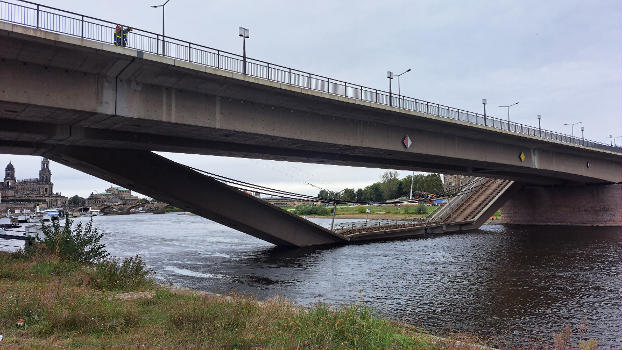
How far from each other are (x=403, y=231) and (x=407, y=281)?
29.3 m

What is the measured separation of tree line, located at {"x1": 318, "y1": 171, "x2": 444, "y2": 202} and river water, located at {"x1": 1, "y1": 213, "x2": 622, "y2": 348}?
10309 centimetres

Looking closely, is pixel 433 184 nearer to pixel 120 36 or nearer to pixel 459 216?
pixel 459 216

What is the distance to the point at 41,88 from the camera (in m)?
17.7

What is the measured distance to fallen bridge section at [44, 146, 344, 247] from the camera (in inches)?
1073

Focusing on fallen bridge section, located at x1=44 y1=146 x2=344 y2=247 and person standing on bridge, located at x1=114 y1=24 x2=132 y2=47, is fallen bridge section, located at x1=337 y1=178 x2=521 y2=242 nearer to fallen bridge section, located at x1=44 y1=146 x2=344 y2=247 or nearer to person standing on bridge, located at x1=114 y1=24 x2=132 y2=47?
fallen bridge section, located at x1=44 y1=146 x2=344 y2=247

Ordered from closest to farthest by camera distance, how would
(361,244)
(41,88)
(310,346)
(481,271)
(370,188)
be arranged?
(310,346) < (41,88) < (481,271) < (361,244) < (370,188)

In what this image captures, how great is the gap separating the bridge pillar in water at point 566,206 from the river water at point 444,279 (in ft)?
82.7

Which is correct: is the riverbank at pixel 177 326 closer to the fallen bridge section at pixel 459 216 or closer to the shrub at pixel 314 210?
the fallen bridge section at pixel 459 216

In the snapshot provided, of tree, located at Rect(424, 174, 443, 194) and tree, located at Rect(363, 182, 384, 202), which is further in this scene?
tree, located at Rect(363, 182, 384, 202)

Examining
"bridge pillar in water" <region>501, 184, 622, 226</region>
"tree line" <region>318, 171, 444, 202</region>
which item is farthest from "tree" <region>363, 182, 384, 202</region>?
"bridge pillar in water" <region>501, 184, 622, 226</region>

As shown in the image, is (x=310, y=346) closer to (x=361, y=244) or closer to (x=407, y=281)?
(x=407, y=281)

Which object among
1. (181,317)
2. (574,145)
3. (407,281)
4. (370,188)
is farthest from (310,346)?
(370,188)

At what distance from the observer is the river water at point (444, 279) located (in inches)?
603

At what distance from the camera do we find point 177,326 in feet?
30.0
